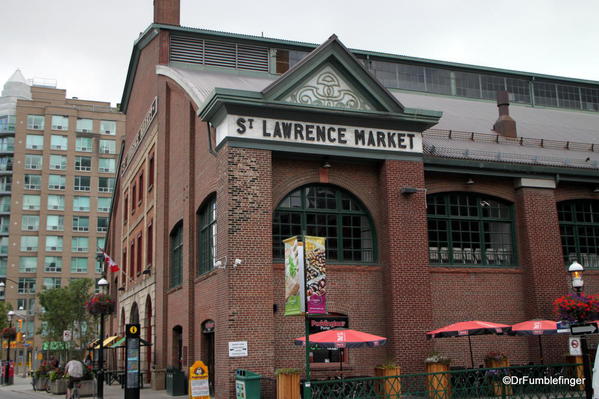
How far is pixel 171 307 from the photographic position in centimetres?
2962

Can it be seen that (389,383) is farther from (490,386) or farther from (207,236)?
(207,236)

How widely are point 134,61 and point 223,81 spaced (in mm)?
→ 11697

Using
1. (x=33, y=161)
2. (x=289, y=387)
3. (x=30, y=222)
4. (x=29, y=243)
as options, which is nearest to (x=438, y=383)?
(x=289, y=387)

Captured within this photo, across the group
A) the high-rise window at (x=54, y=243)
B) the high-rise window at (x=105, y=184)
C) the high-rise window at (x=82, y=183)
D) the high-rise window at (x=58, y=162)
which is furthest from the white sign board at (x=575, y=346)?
the high-rise window at (x=58, y=162)

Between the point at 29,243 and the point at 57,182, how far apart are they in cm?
822

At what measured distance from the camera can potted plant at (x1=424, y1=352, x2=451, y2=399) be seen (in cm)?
1938

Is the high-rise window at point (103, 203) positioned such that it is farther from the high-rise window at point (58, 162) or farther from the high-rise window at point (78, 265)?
the high-rise window at point (78, 265)

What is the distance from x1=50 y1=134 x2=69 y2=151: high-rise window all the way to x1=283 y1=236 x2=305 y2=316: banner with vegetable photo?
77983mm

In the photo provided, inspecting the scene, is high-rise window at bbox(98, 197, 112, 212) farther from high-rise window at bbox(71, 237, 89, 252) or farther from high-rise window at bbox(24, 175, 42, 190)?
high-rise window at bbox(24, 175, 42, 190)

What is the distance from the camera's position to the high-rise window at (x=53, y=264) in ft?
282

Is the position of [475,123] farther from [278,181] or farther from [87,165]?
[87,165]

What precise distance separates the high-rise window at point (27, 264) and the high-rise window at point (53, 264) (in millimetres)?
1423

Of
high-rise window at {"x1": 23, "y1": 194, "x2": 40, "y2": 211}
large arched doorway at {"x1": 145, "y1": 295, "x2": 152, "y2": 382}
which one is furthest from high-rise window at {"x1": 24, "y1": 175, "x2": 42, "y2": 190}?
large arched doorway at {"x1": 145, "y1": 295, "x2": 152, "y2": 382}

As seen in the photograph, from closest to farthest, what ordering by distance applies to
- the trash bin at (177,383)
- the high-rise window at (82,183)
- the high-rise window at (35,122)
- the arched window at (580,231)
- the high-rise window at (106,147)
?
the trash bin at (177,383) → the arched window at (580,231) → the high-rise window at (35,122) → the high-rise window at (82,183) → the high-rise window at (106,147)
